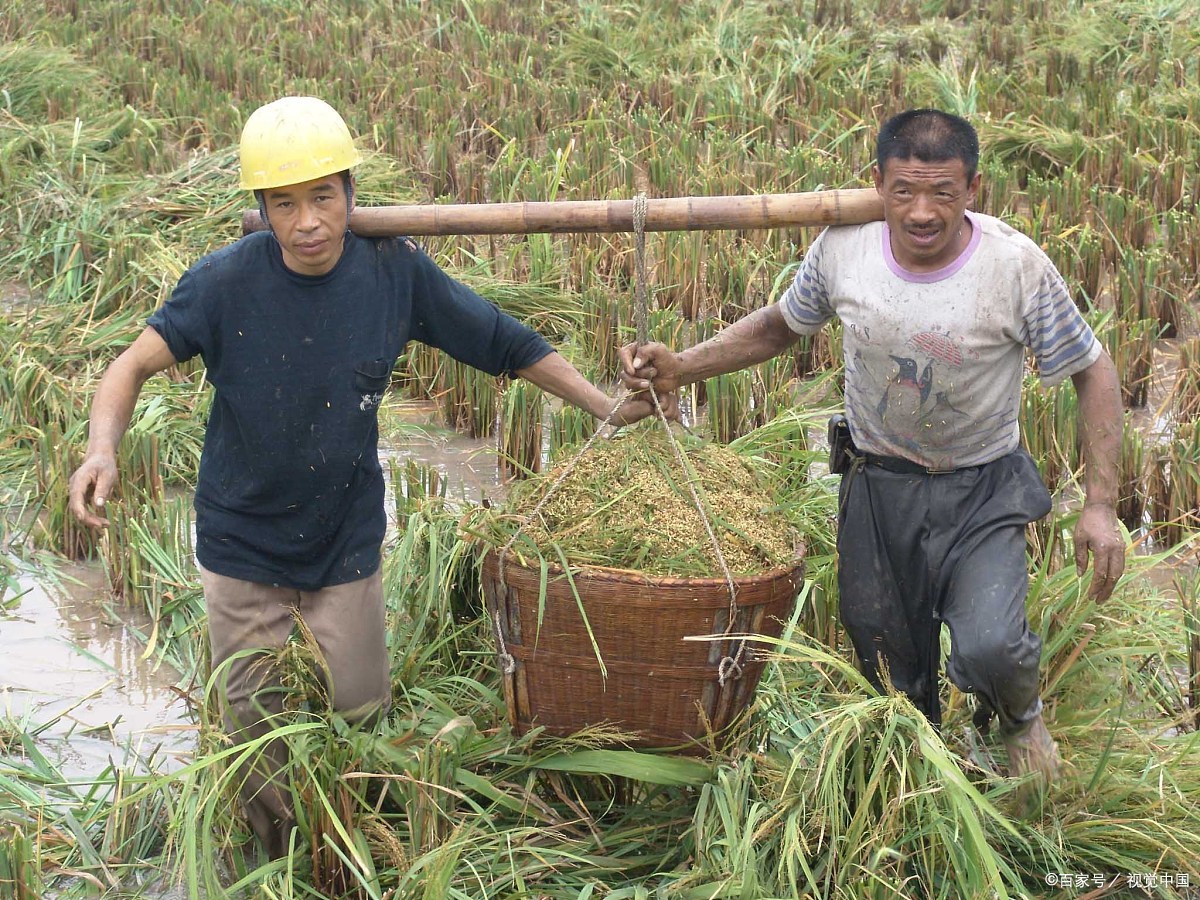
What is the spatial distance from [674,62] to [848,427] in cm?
679

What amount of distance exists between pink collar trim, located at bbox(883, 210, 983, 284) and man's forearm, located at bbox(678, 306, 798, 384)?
33cm

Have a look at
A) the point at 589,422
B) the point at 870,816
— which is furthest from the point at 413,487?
the point at 870,816

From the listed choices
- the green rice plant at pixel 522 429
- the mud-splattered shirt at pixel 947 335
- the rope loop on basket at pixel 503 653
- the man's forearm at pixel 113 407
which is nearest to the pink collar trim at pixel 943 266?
the mud-splattered shirt at pixel 947 335

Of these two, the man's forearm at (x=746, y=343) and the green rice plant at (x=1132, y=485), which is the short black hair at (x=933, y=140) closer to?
the man's forearm at (x=746, y=343)

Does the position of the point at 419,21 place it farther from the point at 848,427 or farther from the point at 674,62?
the point at 848,427

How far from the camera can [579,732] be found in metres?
2.89

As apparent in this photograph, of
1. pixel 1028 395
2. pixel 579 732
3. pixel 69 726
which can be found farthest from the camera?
pixel 1028 395

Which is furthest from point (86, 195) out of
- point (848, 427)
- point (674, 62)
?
point (848, 427)

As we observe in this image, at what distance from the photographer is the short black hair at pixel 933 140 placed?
9.24ft

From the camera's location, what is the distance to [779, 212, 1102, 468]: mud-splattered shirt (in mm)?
2896

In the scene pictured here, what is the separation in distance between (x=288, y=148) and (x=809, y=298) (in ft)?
3.56

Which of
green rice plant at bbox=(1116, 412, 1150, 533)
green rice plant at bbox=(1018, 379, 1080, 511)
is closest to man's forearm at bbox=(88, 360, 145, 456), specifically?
green rice plant at bbox=(1018, 379, 1080, 511)

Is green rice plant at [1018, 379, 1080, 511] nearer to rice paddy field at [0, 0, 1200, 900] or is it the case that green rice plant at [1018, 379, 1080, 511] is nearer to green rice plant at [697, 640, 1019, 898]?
rice paddy field at [0, 0, 1200, 900]

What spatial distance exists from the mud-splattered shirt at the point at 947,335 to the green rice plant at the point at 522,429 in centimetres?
198
